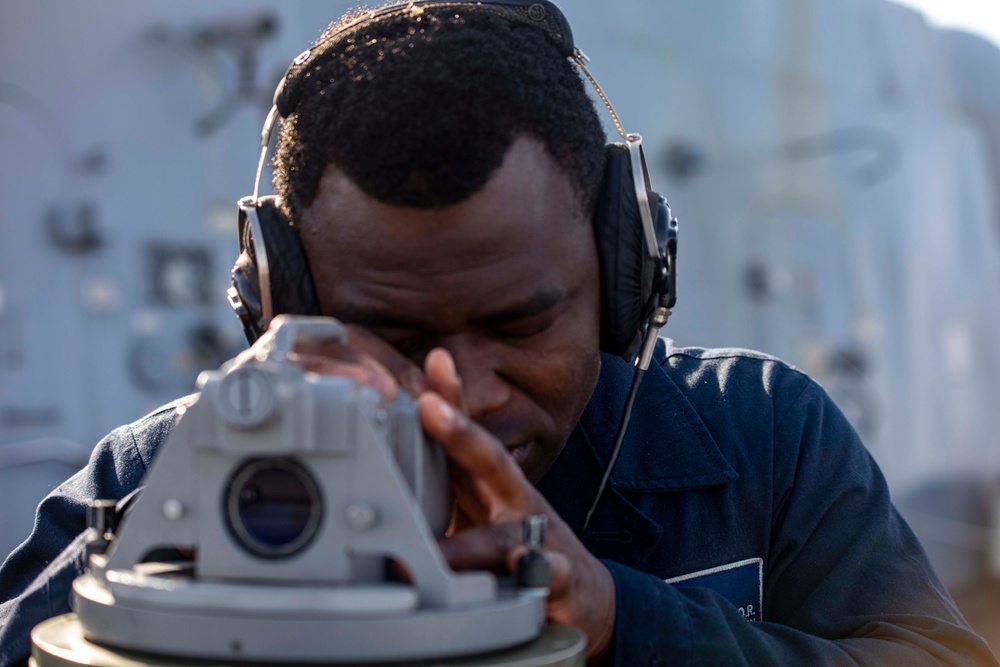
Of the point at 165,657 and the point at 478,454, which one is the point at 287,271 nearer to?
the point at 478,454

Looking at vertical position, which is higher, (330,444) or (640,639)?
(330,444)

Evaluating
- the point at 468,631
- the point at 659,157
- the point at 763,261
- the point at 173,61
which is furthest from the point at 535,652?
the point at 763,261

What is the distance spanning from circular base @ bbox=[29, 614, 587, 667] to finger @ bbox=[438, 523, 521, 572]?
7 cm

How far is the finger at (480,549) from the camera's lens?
96cm

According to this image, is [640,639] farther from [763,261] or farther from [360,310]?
[763,261]

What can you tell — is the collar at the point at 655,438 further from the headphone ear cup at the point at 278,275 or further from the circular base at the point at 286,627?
the circular base at the point at 286,627

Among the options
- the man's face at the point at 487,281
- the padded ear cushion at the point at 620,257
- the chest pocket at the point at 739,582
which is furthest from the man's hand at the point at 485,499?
the chest pocket at the point at 739,582

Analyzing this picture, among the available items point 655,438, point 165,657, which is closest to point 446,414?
point 165,657

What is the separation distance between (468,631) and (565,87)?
88 centimetres

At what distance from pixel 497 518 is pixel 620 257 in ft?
1.82

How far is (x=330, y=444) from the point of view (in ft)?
2.78

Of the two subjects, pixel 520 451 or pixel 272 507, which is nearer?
pixel 272 507

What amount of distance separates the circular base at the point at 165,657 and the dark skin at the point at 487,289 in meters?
0.26

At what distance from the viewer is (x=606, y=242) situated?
1468mm
